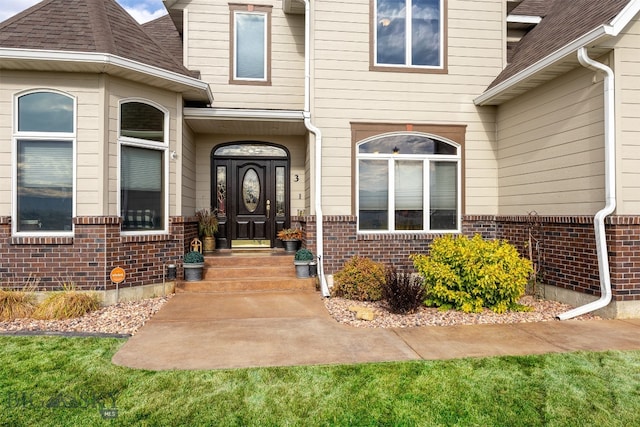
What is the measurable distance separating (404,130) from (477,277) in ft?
10.8

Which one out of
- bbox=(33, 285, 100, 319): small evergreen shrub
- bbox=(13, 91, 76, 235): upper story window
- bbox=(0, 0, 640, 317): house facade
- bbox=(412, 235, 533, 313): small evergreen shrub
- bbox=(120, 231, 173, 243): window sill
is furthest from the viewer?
bbox=(120, 231, 173, 243): window sill

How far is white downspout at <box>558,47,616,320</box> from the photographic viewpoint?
5266 millimetres

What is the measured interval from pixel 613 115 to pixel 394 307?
3969 mm

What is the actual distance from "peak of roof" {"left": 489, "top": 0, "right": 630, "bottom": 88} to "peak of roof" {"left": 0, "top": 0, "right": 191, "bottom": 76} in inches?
238

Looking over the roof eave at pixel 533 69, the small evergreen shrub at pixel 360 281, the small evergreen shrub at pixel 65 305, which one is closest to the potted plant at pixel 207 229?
the small evergreen shrub at pixel 65 305

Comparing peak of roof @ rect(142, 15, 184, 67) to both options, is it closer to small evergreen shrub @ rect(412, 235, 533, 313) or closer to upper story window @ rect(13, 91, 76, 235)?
upper story window @ rect(13, 91, 76, 235)

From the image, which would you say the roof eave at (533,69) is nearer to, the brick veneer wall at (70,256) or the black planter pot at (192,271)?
the black planter pot at (192,271)

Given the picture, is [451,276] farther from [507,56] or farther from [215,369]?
[507,56]

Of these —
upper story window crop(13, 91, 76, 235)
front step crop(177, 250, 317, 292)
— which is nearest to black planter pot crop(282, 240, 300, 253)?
front step crop(177, 250, 317, 292)

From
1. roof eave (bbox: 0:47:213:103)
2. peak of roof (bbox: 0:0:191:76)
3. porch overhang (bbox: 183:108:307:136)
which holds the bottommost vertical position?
porch overhang (bbox: 183:108:307:136)

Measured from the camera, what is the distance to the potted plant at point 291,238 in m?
8.39

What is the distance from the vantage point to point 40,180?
5965mm

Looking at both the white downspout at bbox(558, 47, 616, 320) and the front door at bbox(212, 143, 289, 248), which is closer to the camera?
the white downspout at bbox(558, 47, 616, 320)

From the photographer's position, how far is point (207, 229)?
837cm
